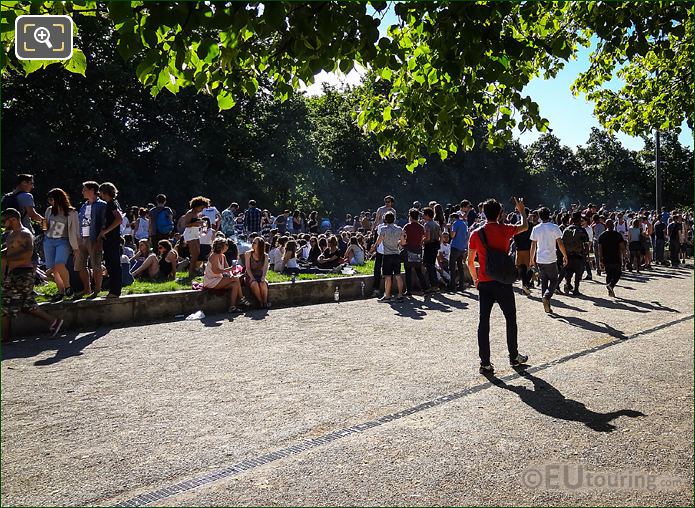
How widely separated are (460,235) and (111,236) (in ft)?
26.2

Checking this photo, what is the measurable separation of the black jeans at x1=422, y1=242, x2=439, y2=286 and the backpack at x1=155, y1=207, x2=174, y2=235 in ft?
20.6

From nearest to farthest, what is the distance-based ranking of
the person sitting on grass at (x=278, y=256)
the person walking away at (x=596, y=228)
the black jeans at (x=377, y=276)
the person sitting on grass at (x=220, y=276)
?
1. the person sitting on grass at (x=220, y=276)
2. the black jeans at (x=377, y=276)
3. the person sitting on grass at (x=278, y=256)
4. the person walking away at (x=596, y=228)

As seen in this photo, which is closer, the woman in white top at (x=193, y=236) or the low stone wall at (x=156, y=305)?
the low stone wall at (x=156, y=305)

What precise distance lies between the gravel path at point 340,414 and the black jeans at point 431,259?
200 inches

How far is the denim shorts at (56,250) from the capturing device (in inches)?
392

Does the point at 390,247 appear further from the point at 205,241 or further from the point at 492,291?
the point at 492,291

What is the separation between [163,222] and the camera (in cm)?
1512

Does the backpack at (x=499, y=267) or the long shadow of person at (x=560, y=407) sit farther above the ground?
the backpack at (x=499, y=267)

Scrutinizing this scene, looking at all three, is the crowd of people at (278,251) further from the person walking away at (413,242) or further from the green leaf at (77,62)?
the green leaf at (77,62)

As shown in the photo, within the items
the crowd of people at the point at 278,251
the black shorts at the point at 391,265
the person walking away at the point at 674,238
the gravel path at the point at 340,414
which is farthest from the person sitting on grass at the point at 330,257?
the person walking away at the point at 674,238

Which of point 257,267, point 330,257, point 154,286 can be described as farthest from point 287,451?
point 330,257

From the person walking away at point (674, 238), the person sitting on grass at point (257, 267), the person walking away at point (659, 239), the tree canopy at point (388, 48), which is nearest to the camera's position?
the tree canopy at point (388, 48)

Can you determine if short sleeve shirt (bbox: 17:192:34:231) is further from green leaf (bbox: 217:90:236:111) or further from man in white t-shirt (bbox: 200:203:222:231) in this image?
man in white t-shirt (bbox: 200:203:222:231)

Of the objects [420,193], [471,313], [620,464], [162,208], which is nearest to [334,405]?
[620,464]
